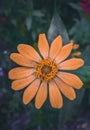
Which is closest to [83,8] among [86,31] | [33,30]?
[86,31]

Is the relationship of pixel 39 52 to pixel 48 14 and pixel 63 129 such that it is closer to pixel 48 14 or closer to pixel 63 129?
pixel 63 129

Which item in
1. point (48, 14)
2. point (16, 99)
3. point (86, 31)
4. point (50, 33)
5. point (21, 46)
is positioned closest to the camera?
point (21, 46)

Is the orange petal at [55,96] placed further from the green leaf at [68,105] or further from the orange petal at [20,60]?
the green leaf at [68,105]


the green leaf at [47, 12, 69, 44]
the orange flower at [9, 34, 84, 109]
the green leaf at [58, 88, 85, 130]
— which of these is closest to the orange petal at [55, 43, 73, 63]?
the orange flower at [9, 34, 84, 109]

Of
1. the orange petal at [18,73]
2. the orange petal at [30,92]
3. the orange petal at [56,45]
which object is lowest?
the orange petal at [30,92]

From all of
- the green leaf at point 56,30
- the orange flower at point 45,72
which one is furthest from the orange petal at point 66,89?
the green leaf at point 56,30

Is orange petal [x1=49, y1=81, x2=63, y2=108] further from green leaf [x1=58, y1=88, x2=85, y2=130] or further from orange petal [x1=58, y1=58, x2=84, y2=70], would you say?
green leaf [x1=58, y1=88, x2=85, y2=130]
